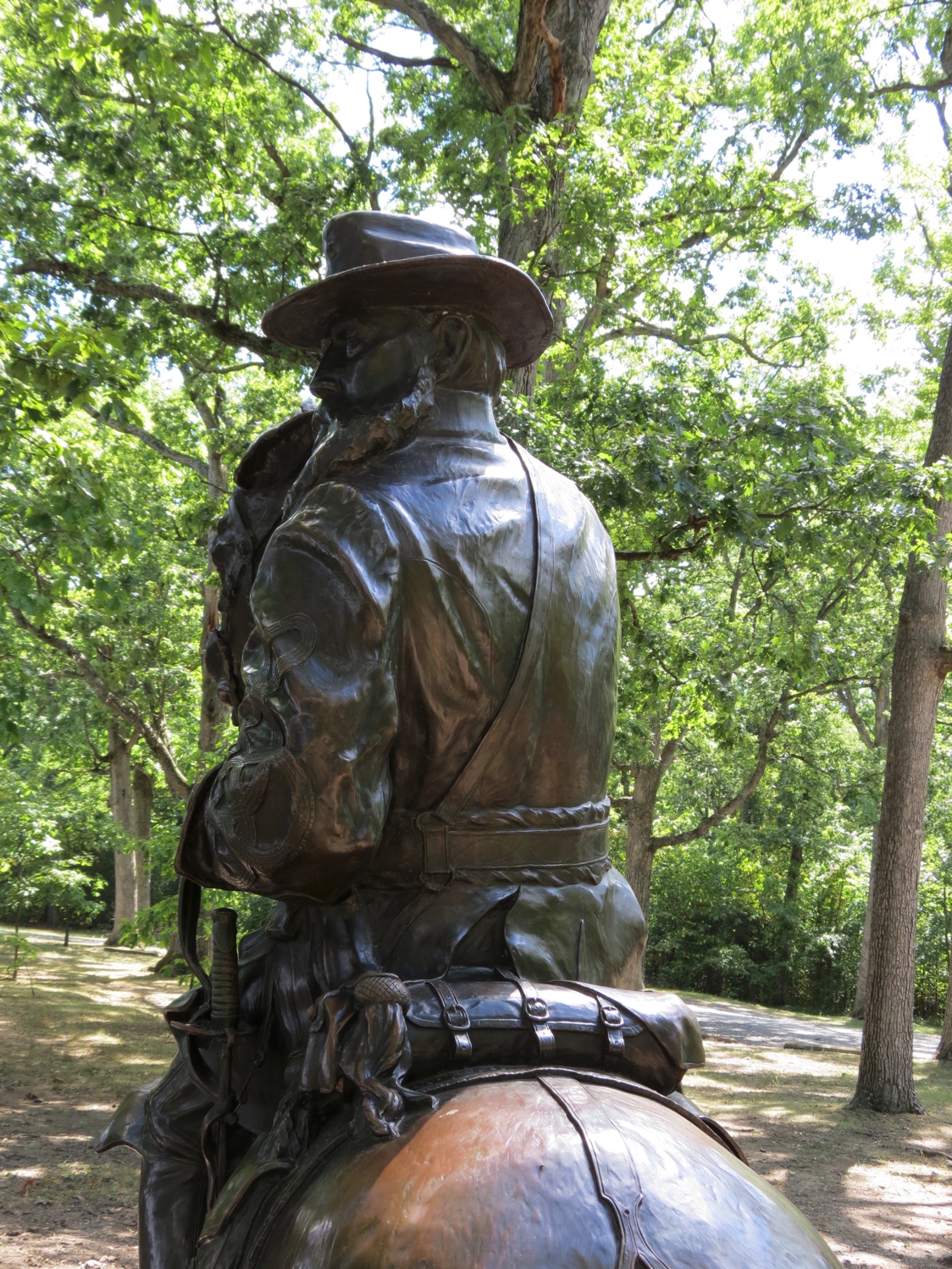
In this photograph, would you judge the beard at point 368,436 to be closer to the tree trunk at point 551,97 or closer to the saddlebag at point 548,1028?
the saddlebag at point 548,1028

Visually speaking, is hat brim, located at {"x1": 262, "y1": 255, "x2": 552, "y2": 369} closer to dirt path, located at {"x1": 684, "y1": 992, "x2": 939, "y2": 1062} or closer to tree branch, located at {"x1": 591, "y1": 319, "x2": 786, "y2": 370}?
tree branch, located at {"x1": 591, "y1": 319, "x2": 786, "y2": 370}

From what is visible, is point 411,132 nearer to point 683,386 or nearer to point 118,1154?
point 683,386

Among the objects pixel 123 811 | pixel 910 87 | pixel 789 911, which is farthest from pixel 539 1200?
Answer: pixel 789 911

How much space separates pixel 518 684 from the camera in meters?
2.06

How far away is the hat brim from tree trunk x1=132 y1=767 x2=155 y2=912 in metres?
19.3

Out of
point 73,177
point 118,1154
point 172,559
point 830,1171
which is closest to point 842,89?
point 73,177

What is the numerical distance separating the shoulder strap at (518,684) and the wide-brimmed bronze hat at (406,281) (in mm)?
463

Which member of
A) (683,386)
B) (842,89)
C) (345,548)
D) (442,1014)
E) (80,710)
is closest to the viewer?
(442,1014)

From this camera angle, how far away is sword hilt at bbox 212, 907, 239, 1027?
2.10 m

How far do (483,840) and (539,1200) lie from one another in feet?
2.28

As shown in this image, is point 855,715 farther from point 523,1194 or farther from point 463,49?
point 523,1194

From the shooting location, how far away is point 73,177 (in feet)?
35.6

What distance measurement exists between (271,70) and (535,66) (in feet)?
12.2

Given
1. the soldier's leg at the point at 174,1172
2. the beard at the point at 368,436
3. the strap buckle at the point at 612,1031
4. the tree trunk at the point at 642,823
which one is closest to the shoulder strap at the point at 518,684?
the beard at the point at 368,436
